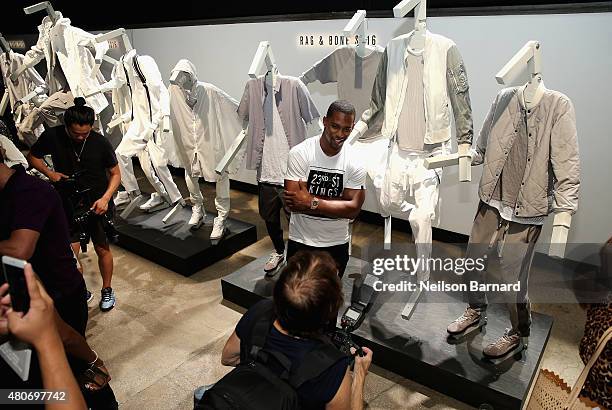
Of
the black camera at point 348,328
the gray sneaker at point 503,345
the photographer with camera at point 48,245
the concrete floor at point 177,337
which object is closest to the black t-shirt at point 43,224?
the photographer with camera at point 48,245

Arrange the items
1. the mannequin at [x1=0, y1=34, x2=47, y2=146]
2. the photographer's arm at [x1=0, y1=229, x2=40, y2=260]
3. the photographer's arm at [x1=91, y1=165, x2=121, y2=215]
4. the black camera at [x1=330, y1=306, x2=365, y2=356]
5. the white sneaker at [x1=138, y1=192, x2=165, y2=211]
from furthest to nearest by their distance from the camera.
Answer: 1. the mannequin at [x1=0, y1=34, x2=47, y2=146]
2. the white sneaker at [x1=138, y1=192, x2=165, y2=211]
3. the photographer's arm at [x1=91, y1=165, x2=121, y2=215]
4. the photographer's arm at [x1=0, y1=229, x2=40, y2=260]
5. the black camera at [x1=330, y1=306, x2=365, y2=356]

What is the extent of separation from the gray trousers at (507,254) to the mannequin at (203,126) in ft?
7.86

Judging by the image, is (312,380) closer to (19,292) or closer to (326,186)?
(19,292)

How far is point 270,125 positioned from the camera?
12.3 feet

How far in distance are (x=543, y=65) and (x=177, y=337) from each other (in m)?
3.41

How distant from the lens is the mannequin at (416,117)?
282 centimetres

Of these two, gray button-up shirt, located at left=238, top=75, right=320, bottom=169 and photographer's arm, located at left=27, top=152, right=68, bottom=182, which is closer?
photographer's arm, located at left=27, top=152, right=68, bottom=182

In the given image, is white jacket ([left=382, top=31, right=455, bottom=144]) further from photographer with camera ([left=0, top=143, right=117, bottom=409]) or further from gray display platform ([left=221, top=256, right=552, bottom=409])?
photographer with camera ([left=0, top=143, right=117, bottom=409])

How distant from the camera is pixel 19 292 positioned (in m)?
1.17

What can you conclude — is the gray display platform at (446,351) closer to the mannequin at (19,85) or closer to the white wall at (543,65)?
the white wall at (543,65)

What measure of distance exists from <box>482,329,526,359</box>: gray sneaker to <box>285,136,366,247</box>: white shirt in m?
1.10

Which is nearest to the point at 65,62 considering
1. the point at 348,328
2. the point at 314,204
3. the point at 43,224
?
the point at 43,224

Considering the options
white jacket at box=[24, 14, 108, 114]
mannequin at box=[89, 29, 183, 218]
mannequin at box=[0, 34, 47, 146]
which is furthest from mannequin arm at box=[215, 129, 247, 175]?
mannequin at box=[0, 34, 47, 146]

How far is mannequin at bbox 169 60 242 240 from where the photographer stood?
A: 4.25 metres
